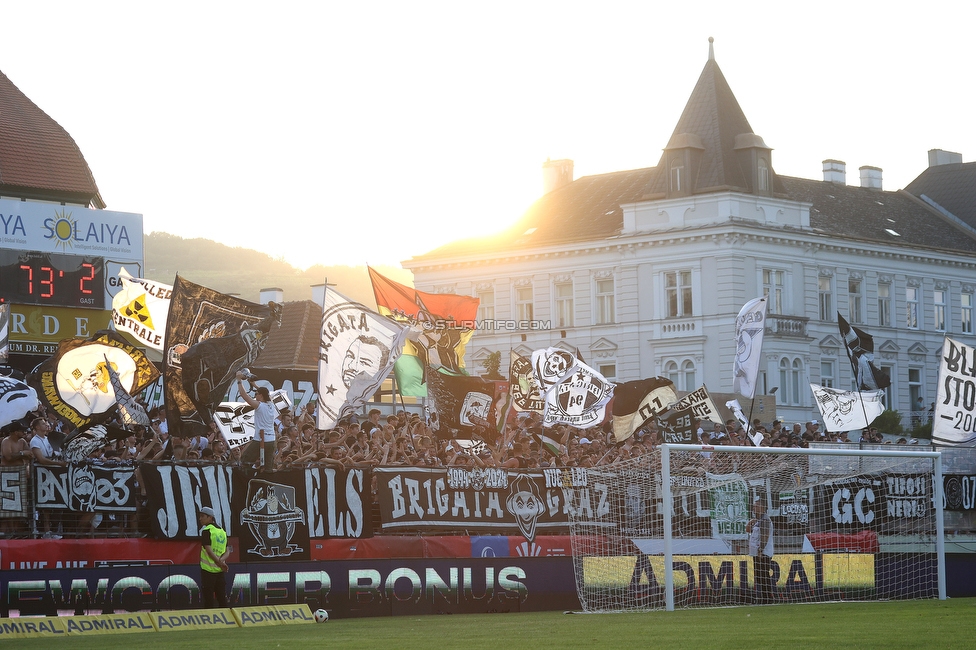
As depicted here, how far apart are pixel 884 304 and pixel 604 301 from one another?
1457 cm

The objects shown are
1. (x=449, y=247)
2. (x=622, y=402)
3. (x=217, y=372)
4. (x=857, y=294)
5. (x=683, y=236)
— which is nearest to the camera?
(x=217, y=372)

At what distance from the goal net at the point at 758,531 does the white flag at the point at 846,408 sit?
24.5 feet

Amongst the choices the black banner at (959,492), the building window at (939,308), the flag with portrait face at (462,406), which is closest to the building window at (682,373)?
the building window at (939,308)

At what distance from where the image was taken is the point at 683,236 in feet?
238

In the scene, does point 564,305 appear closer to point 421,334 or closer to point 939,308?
point 939,308

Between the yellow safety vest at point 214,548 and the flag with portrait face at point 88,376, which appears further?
the flag with portrait face at point 88,376

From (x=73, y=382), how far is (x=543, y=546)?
7892 millimetres

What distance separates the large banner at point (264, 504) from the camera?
22.3m

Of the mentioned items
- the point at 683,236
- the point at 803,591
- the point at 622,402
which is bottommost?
the point at 803,591

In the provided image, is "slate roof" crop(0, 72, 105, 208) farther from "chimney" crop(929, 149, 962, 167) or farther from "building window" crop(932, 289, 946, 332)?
"chimney" crop(929, 149, 962, 167)

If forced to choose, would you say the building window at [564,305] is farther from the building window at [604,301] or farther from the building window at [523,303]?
the building window at [604,301]

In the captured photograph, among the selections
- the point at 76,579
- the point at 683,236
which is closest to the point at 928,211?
the point at 683,236

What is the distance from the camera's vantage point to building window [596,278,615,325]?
76000mm

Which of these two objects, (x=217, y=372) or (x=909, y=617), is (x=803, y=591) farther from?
(x=217, y=372)
